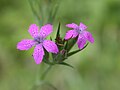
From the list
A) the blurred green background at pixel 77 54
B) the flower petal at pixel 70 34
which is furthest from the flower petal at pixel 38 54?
the blurred green background at pixel 77 54

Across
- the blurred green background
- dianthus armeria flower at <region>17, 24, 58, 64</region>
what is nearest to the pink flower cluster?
dianthus armeria flower at <region>17, 24, 58, 64</region>

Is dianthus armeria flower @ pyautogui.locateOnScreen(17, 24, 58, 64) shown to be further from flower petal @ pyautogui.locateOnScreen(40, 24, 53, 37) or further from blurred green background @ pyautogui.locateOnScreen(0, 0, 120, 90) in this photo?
blurred green background @ pyautogui.locateOnScreen(0, 0, 120, 90)

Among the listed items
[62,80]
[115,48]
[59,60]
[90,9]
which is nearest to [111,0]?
[90,9]

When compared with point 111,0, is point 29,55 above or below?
below

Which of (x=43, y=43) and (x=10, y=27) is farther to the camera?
(x=10, y=27)

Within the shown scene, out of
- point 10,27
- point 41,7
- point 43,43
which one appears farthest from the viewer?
point 10,27

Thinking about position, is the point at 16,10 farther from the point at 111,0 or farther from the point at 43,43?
the point at 43,43
